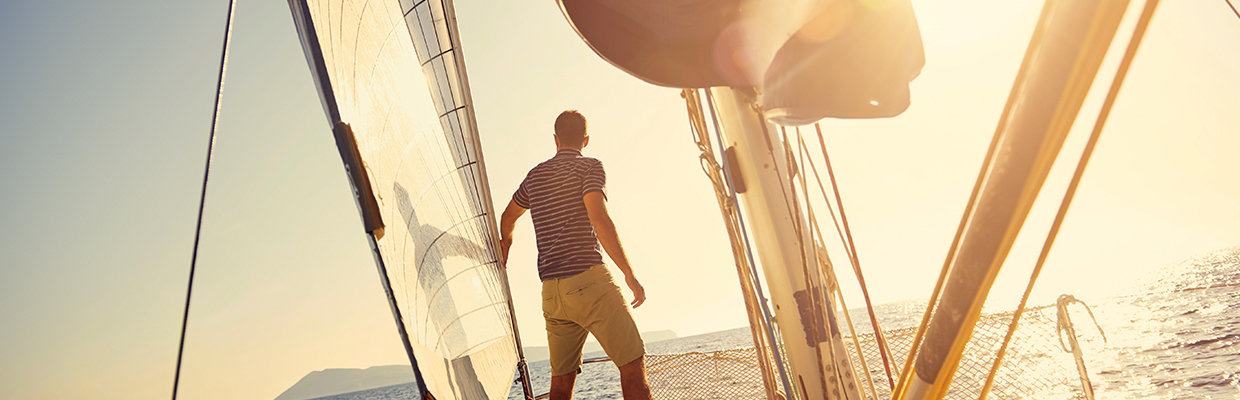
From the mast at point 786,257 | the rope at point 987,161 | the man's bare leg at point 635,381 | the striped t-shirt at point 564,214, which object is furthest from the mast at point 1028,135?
the striped t-shirt at point 564,214

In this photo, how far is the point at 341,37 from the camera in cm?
171

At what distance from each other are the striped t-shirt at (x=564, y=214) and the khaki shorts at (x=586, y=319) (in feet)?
0.19

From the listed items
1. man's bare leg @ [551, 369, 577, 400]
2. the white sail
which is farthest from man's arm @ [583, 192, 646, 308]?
the white sail

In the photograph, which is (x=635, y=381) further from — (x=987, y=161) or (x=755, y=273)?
(x=987, y=161)

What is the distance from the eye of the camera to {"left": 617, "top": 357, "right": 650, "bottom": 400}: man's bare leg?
198cm

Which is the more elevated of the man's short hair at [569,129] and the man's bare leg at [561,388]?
the man's short hair at [569,129]

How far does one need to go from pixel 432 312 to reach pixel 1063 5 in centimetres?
166

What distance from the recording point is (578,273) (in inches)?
83.4

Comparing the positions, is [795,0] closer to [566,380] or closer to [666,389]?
[566,380]

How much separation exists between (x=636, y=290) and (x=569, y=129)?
80 centimetres

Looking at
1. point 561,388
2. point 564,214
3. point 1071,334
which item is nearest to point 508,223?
point 564,214

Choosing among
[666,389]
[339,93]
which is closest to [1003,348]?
[339,93]

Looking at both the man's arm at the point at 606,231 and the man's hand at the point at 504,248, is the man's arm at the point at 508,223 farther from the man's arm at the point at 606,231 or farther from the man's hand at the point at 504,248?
the man's arm at the point at 606,231

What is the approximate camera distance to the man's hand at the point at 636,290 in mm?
2189
